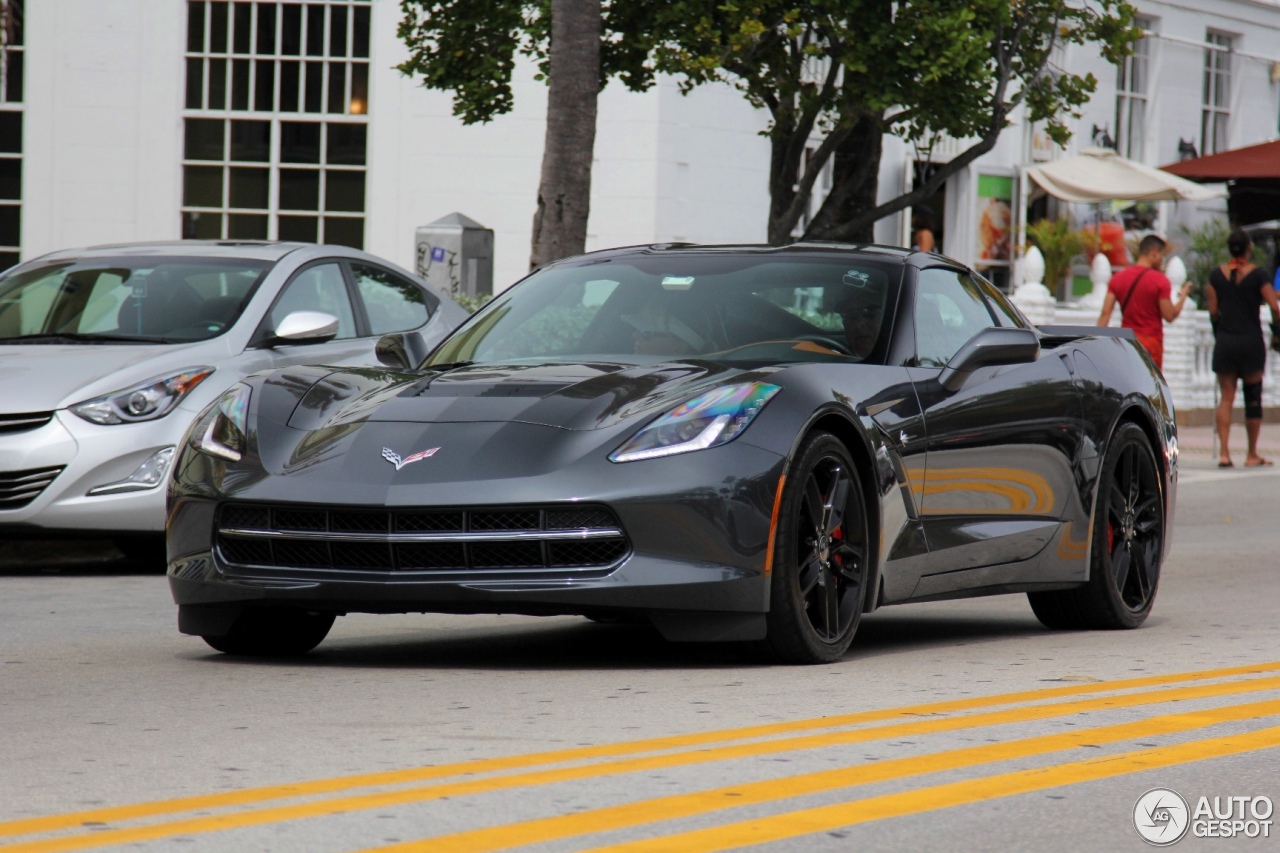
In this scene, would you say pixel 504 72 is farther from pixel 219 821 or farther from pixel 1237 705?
pixel 219 821

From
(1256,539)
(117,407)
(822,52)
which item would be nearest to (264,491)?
(117,407)

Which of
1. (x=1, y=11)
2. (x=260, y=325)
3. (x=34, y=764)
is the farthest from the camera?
(x=1, y=11)

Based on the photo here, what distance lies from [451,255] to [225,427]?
36.7 ft

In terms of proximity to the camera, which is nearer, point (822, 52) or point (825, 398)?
point (825, 398)

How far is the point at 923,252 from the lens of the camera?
25.2ft

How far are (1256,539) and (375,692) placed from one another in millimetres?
8446

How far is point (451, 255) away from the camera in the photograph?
17.4 m

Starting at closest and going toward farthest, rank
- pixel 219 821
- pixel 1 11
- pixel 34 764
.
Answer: pixel 219 821 → pixel 34 764 → pixel 1 11

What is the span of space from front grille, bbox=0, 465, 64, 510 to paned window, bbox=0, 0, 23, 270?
15.9 metres

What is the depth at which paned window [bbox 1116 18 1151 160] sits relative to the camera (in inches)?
1251

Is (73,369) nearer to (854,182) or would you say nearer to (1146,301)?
(854,182)

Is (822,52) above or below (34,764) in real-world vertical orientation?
above

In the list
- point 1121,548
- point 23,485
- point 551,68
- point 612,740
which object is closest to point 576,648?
point 612,740

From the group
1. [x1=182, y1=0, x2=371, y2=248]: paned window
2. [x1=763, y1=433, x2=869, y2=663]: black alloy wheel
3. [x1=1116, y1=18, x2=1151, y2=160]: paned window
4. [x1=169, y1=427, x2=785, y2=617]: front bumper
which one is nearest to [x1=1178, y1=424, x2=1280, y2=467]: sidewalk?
[x1=1116, y1=18, x2=1151, y2=160]: paned window
